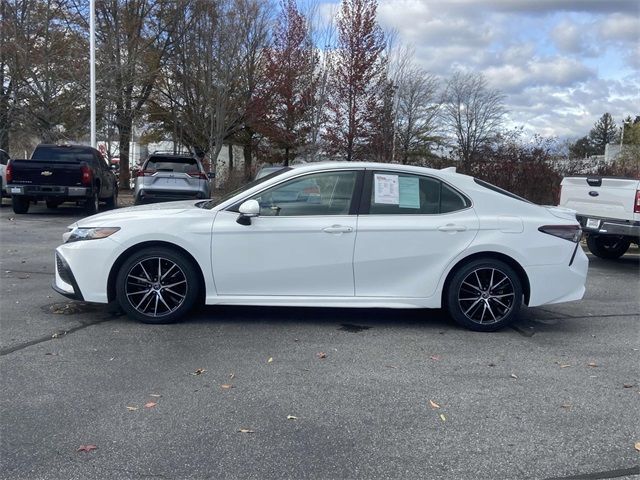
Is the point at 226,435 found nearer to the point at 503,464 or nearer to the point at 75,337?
the point at 503,464

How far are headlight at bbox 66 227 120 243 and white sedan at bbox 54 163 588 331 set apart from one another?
0.01 meters

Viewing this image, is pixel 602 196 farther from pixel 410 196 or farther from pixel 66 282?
pixel 66 282

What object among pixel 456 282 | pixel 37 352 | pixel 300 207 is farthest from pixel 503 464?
pixel 37 352

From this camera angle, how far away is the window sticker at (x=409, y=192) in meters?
6.06

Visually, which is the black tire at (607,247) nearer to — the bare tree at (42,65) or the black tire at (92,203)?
the black tire at (92,203)

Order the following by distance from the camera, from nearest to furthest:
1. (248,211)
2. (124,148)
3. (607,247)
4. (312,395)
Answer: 1. (312,395)
2. (248,211)
3. (607,247)
4. (124,148)

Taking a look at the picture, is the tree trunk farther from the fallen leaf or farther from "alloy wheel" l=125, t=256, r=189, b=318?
the fallen leaf

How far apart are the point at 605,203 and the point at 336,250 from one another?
19.1ft

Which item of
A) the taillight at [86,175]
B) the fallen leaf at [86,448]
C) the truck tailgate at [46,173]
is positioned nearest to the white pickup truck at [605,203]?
the fallen leaf at [86,448]

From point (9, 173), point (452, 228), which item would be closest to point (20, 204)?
point (9, 173)

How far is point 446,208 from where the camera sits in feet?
20.0

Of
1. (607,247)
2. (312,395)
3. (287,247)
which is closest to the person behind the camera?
(312,395)

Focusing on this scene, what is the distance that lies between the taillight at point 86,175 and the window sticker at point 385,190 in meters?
11.0

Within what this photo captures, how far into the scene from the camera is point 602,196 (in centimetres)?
981
